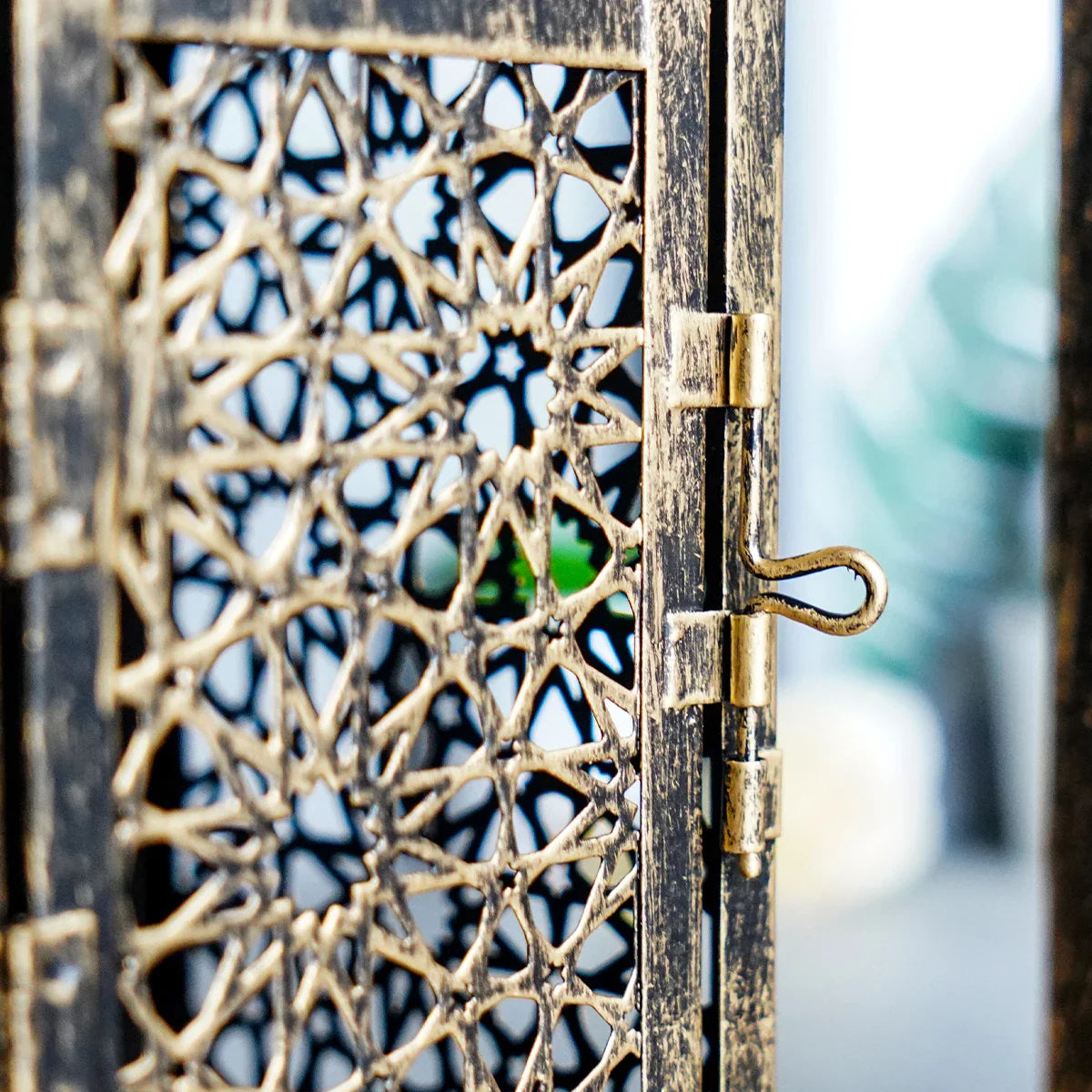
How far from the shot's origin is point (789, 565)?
21.6 inches

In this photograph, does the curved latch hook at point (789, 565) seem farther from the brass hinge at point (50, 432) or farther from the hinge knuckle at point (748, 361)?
the brass hinge at point (50, 432)

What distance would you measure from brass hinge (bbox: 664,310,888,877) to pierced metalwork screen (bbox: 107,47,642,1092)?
0.10 ft

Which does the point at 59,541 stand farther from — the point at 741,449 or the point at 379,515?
the point at 741,449

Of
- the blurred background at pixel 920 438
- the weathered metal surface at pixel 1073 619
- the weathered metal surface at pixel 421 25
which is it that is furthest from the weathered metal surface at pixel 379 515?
the blurred background at pixel 920 438

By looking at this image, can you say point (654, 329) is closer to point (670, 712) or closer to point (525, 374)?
point (525, 374)

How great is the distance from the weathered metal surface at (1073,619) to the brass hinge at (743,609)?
0.25m

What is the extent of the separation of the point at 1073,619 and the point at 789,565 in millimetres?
285

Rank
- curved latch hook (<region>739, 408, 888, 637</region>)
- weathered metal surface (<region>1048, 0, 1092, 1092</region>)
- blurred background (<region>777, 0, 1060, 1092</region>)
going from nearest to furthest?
curved latch hook (<region>739, 408, 888, 637</region>), weathered metal surface (<region>1048, 0, 1092, 1092</region>), blurred background (<region>777, 0, 1060, 1092</region>)

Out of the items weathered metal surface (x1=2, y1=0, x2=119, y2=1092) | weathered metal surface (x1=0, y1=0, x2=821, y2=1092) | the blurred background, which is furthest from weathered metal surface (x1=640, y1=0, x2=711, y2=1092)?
the blurred background

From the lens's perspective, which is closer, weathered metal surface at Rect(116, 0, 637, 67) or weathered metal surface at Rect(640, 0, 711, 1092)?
weathered metal surface at Rect(116, 0, 637, 67)

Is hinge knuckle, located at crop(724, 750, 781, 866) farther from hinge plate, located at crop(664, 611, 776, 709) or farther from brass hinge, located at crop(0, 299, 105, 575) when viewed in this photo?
brass hinge, located at crop(0, 299, 105, 575)

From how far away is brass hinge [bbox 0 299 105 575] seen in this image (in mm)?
418

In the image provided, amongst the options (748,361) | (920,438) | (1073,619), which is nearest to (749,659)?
(748,361)

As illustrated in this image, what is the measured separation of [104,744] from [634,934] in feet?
0.90
